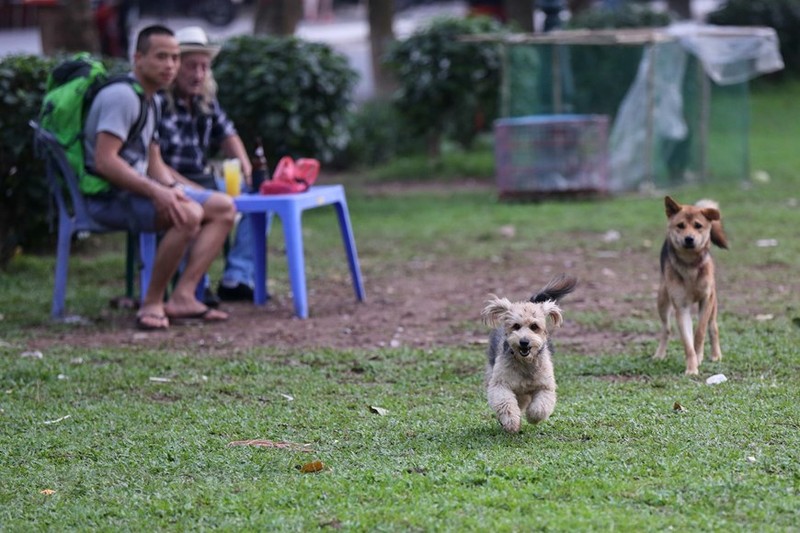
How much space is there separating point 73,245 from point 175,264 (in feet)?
10.7

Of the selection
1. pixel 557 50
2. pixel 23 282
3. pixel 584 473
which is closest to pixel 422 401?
pixel 584 473

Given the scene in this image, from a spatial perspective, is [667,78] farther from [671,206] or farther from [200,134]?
[671,206]

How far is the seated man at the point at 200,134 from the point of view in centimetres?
805

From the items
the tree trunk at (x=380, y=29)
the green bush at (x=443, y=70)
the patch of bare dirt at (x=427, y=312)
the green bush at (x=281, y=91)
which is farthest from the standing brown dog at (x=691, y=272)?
the tree trunk at (x=380, y=29)

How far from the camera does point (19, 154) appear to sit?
9188mm

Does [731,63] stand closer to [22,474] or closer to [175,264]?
[175,264]

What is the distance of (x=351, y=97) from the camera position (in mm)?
12719

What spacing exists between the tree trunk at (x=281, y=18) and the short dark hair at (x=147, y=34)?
9.51 meters

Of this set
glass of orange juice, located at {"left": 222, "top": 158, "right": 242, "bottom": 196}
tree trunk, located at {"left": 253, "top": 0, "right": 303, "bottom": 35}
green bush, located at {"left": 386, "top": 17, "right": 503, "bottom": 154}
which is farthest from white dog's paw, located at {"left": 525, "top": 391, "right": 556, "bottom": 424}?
tree trunk, located at {"left": 253, "top": 0, "right": 303, "bottom": 35}

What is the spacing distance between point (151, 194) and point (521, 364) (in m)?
3.15

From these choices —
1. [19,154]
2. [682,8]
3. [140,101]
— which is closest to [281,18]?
[19,154]

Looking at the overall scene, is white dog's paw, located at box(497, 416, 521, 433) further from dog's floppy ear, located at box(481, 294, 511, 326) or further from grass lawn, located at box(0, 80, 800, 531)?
dog's floppy ear, located at box(481, 294, 511, 326)

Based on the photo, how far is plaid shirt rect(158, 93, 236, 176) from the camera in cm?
809

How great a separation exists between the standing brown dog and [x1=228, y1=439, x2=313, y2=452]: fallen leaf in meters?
2.13
